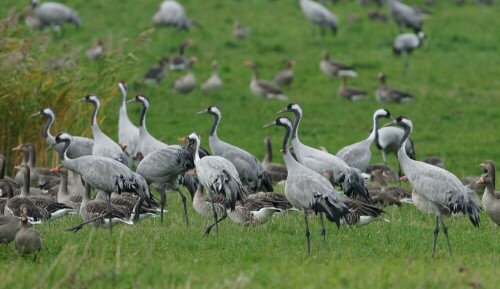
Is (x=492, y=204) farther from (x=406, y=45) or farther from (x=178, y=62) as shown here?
(x=178, y=62)

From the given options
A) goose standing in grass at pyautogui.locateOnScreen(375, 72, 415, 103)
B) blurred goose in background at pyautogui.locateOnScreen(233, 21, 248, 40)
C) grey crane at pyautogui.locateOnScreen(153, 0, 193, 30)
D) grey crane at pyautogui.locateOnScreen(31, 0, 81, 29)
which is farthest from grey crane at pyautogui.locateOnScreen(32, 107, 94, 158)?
grey crane at pyautogui.locateOnScreen(153, 0, 193, 30)

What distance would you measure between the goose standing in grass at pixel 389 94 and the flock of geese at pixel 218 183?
680 centimetres

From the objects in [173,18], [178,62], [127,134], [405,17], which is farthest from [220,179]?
[173,18]

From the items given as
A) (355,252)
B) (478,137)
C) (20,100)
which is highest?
(355,252)

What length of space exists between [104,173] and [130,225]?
0.80m

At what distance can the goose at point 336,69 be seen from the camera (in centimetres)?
2997

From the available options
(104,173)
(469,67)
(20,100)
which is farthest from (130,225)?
(469,67)

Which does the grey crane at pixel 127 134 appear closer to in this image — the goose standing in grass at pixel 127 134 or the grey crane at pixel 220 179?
the goose standing in grass at pixel 127 134

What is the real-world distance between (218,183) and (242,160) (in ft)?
9.63

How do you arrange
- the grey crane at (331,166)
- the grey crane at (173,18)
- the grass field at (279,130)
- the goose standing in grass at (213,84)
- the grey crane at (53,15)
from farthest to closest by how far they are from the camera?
the grey crane at (173,18), the grey crane at (53,15), the goose standing in grass at (213,84), the grey crane at (331,166), the grass field at (279,130)

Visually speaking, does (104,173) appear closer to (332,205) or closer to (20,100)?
(332,205)

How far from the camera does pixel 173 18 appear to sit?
35.4 m

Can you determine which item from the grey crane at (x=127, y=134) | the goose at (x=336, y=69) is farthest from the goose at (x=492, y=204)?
the goose at (x=336, y=69)

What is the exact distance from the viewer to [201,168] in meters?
14.1
